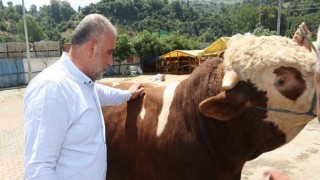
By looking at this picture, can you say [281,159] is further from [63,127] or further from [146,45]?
[146,45]

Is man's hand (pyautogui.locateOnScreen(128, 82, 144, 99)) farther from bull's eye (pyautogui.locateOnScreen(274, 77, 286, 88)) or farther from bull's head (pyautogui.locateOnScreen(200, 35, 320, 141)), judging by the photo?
bull's eye (pyautogui.locateOnScreen(274, 77, 286, 88))

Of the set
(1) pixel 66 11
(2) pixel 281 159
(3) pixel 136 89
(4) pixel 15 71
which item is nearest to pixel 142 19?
(1) pixel 66 11

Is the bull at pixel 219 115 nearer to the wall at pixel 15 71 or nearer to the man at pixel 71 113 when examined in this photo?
the man at pixel 71 113

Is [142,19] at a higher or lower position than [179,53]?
higher

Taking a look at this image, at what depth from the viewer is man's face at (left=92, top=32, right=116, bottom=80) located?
2178mm

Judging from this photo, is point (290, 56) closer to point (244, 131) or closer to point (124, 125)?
point (244, 131)

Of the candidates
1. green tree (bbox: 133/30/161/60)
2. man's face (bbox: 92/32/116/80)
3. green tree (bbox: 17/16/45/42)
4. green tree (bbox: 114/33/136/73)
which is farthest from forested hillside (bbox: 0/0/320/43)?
man's face (bbox: 92/32/116/80)

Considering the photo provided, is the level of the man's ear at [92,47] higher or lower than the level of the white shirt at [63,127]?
higher

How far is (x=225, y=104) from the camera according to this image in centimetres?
239

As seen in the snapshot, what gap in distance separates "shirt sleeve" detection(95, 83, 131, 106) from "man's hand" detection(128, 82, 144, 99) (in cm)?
6

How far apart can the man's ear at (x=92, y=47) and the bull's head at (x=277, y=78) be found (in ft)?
2.77

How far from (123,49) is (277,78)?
3341 cm

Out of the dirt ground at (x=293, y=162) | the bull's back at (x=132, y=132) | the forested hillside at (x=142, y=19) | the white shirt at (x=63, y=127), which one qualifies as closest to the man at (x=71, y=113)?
the white shirt at (x=63, y=127)

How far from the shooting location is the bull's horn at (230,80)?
235cm
